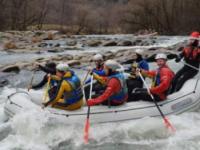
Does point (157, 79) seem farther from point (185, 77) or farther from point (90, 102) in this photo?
point (90, 102)

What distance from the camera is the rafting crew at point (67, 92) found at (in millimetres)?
8047

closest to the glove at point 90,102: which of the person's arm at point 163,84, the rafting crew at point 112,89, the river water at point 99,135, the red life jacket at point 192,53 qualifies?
Answer: the rafting crew at point 112,89

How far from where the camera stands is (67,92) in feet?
26.8

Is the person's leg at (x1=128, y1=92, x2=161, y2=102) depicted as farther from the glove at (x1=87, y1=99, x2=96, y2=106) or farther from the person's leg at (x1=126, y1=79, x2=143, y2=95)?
the glove at (x1=87, y1=99, x2=96, y2=106)

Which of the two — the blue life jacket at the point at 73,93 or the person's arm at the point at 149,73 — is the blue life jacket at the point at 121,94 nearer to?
the blue life jacket at the point at 73,93

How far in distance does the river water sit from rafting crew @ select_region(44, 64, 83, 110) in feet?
1.30

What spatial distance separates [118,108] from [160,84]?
107cm

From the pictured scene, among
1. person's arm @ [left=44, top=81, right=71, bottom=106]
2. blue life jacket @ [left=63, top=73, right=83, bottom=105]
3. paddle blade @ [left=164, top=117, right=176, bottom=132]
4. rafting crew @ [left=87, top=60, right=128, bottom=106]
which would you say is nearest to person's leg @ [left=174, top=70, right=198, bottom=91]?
paddle blade @ [left=164, top=117, right=176, bottom=132]

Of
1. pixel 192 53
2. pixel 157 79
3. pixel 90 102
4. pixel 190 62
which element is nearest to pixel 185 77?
pixel 190 62

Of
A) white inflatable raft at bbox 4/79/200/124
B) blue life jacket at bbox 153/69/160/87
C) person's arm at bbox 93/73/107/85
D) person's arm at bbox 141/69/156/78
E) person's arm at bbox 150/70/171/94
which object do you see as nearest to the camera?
white inflatable raft at bbox 4/79/200/124

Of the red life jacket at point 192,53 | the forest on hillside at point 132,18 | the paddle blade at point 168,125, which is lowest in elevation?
the forest on hillside at point 132,18

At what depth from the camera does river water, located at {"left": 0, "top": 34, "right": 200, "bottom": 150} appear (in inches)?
298

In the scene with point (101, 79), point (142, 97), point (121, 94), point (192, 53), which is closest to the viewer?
point (121, 94)

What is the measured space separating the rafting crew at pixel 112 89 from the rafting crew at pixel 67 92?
364 mm
